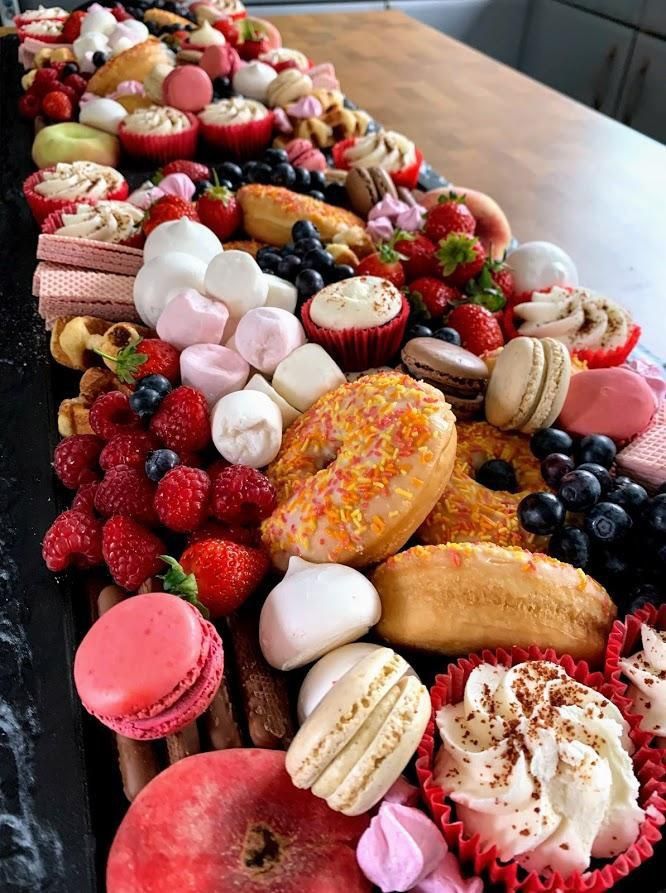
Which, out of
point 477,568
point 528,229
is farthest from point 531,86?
point 477,568

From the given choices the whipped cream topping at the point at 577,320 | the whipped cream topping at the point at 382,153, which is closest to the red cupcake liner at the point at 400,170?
the whipped cream topping at the point at 382,153

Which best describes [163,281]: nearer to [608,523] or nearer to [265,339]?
[265,339]

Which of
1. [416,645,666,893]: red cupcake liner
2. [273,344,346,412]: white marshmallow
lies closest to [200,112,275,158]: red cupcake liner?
[273,344,346,412]: white marshmallow

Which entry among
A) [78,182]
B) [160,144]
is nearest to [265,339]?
[78,182]

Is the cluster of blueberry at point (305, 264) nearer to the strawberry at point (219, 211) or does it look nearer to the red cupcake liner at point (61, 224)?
the strawberry at point (219, 211)

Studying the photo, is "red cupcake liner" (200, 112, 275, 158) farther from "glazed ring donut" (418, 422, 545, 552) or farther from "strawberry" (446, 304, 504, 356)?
"glazed ring donut" (418, 422, 545, 552)
